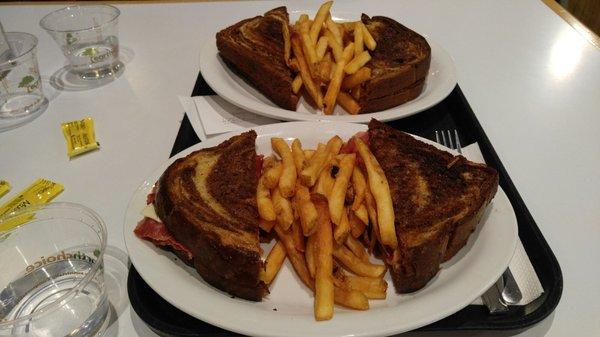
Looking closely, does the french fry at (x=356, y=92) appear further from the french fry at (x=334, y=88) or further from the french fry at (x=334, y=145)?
the french fry at (x=334, y=145)

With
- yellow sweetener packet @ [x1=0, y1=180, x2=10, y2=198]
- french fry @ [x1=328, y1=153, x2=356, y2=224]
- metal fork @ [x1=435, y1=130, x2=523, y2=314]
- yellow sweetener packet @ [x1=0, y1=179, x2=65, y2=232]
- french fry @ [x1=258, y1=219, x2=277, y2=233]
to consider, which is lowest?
yellow sweetener packet @ [x1=0, y1=180, x2=10, y2=198]

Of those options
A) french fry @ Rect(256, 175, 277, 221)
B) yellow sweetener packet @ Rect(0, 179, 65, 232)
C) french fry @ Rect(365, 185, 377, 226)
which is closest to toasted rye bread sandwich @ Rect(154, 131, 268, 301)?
french fry @ Rect(256, 175, 277, 221)

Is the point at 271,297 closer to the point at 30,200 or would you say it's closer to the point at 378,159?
the point at 378,159

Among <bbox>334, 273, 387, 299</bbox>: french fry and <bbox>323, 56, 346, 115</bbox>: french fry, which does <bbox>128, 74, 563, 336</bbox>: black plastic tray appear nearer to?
<bbox>334, 273, 387, 299</bbox>: french fry

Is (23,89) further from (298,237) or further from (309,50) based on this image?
(298,237)

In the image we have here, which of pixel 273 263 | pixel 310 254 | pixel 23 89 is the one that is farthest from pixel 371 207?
pixel 23 89

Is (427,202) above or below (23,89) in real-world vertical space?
above

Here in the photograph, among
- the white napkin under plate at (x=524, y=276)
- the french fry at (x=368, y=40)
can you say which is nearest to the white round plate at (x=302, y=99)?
the french fry at (x=368, y=40)
